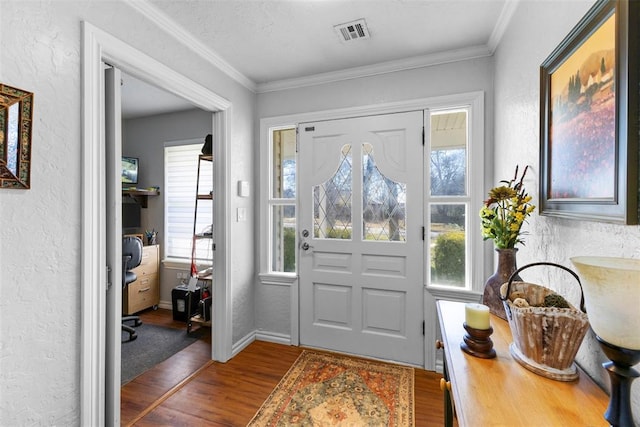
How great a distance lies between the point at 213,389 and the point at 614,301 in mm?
2270

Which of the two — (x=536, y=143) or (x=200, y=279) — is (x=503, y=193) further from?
(x=200, y=279)

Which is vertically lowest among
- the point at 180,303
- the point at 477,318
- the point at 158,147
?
the point at 180,303

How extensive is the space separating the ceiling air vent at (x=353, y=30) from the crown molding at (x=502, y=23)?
81 centimetres

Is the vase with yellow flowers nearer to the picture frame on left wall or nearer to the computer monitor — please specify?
the picture frame on left wall

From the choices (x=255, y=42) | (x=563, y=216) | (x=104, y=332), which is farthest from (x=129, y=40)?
(x=563, y=216)

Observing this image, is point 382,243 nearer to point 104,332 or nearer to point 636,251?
point 636,251

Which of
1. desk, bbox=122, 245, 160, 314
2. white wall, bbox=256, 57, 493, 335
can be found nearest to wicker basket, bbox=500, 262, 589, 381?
white wall, bbox=256, 57, 493, 335

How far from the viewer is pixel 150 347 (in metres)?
2.69

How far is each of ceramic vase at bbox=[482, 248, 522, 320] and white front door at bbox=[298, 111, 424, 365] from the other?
108 centimetres

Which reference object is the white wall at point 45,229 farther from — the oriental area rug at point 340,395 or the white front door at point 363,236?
the white front door at point 363,236

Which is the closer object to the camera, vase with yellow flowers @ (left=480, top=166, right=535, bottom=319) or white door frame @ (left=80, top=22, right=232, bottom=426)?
vase with yellow flowers @ (left=480, top=166, right=535, bottom=319)

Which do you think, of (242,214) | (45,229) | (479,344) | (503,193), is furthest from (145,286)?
(503,193)

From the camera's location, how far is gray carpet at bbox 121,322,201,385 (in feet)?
7.73

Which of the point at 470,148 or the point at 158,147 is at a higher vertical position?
the point at 158,147
